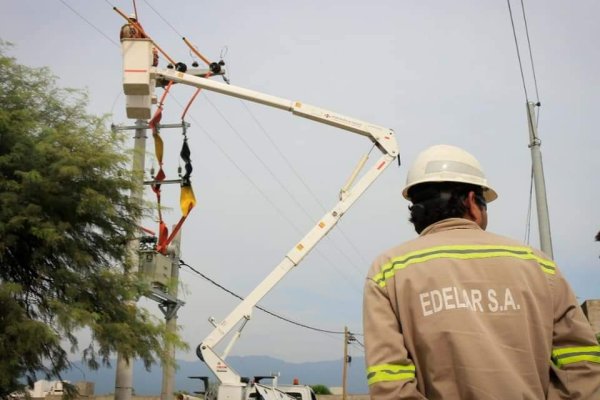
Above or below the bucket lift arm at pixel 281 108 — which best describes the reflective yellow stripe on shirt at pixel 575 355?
below

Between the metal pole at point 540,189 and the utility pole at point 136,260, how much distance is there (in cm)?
625

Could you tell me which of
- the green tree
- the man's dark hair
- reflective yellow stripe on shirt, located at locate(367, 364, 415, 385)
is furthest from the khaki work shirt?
the green tree

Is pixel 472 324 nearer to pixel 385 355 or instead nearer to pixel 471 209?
pixel 385 355

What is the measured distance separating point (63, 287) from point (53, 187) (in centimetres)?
145

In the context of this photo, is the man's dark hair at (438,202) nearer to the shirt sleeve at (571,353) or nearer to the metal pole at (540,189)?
the shirt sleeve at (571,353)

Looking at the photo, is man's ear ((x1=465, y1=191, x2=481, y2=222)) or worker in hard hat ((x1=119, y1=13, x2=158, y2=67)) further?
worker in hard hat ((x1=119, y1=13, x2=158, y2=67))

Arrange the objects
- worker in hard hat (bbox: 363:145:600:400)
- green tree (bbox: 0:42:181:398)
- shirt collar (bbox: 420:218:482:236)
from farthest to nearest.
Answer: green tree (bbox: 0:42:181:398) → shirt collar (bbox: 420:218:482:236) → worker in hard hat (bbox: 363:145:600:400)

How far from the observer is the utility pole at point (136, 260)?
10625mm

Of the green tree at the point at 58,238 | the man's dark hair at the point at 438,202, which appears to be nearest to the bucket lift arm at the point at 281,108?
the green tree at the point at 58,238

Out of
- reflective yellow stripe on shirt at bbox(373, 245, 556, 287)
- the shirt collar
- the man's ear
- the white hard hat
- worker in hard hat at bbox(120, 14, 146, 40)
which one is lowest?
reflective yellow stripe on shirt at bbox(373, 245, 556, 287)

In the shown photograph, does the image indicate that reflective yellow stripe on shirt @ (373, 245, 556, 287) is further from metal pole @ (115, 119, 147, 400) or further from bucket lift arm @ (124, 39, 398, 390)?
bucket lift arm @ (124, 39, 398, 390)

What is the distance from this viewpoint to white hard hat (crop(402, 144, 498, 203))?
2.63m

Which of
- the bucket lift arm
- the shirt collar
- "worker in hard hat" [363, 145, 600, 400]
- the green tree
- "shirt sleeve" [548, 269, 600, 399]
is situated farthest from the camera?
the bucket lift arm

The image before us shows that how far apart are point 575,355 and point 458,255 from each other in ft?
1.79
